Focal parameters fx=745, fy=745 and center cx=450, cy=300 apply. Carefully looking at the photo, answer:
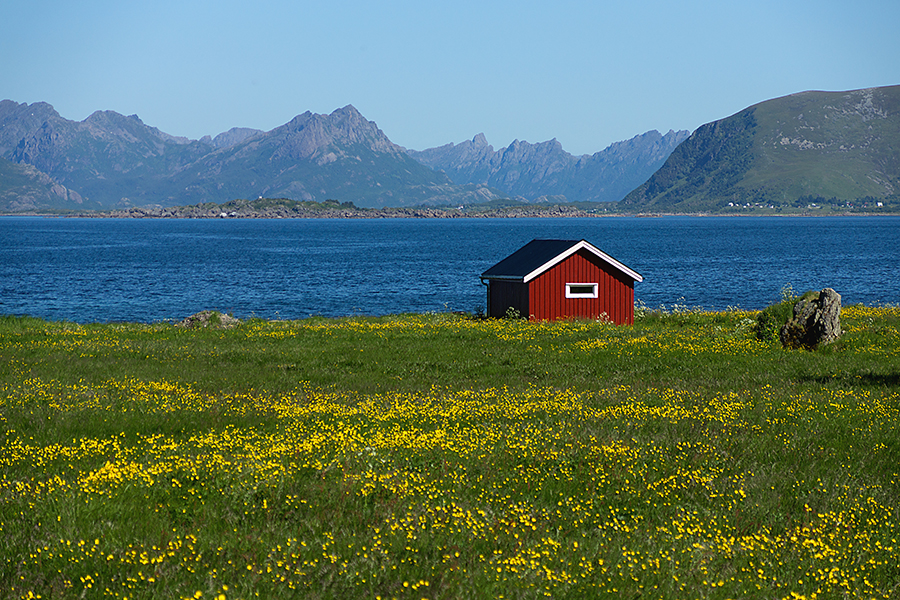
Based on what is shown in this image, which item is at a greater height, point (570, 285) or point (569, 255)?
point (569, 255)

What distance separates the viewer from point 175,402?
16719mm

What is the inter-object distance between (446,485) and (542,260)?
30.0 m

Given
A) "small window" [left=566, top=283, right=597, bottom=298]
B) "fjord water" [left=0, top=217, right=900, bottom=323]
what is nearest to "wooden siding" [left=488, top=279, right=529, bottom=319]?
"small window" [left=566, top=283, right=597, bottom=298]

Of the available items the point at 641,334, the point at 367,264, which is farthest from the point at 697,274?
the point at 641,334

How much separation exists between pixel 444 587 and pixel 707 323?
31.9 m

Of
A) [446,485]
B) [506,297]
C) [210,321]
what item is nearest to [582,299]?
[506,297]

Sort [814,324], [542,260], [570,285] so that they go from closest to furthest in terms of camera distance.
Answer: [814,324] → [542,260] → [570,285]

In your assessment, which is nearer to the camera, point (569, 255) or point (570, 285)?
point (569, 255)

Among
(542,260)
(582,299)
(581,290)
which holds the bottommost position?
(582,299)

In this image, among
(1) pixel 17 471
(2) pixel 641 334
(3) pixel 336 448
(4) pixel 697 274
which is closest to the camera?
(1) pixel 17 471

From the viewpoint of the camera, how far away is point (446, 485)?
10.7m

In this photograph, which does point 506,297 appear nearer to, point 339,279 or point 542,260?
point 542,260

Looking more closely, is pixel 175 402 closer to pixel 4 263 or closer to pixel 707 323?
pixel 707 323

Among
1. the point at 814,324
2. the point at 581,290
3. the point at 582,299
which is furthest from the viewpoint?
the point at 581,290
